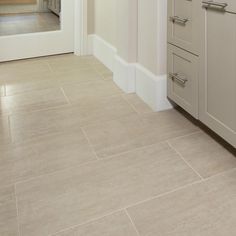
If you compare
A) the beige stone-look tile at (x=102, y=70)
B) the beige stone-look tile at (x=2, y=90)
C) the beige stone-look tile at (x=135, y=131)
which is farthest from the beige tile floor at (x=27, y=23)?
the beige stone-look tile at (x=135, y=131)

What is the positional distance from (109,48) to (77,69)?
32 centimetres

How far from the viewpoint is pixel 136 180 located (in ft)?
4.36

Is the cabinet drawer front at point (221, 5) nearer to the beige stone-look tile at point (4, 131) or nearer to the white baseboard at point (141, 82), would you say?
the white baseboard at point (141, 82)

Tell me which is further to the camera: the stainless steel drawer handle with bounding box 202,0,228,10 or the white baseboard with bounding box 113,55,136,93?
the white baseboard with bounding box 113,55,136,93

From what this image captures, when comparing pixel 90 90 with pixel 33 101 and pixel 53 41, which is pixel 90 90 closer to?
pixel 33 101

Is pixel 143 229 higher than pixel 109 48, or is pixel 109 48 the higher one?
pixel 109 48

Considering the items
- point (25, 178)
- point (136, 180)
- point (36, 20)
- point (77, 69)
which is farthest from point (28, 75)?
point (136, 180)

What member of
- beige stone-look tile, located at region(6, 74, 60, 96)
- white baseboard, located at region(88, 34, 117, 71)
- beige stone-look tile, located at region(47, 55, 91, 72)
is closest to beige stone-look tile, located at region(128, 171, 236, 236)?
beige stone-look tile, located at region(6, 74, 60, 96)

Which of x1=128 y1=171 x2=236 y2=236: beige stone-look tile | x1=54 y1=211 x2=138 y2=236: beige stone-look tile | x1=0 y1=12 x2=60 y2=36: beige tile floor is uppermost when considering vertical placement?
x1=0 y1=12 x2=60 y2=36: beige tile floor

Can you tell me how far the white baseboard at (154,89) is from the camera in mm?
1900

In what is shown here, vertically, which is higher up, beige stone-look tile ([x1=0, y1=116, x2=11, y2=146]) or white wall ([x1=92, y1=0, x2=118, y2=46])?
white wall ([x1=92, y1=0, x2=118, y2=46])

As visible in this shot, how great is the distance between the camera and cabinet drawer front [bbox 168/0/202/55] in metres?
1.52

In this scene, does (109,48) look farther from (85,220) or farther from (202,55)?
(85,220)

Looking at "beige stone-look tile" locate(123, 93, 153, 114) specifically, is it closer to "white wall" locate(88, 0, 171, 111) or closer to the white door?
"white wall" locate(88, 0, 171, 111)
